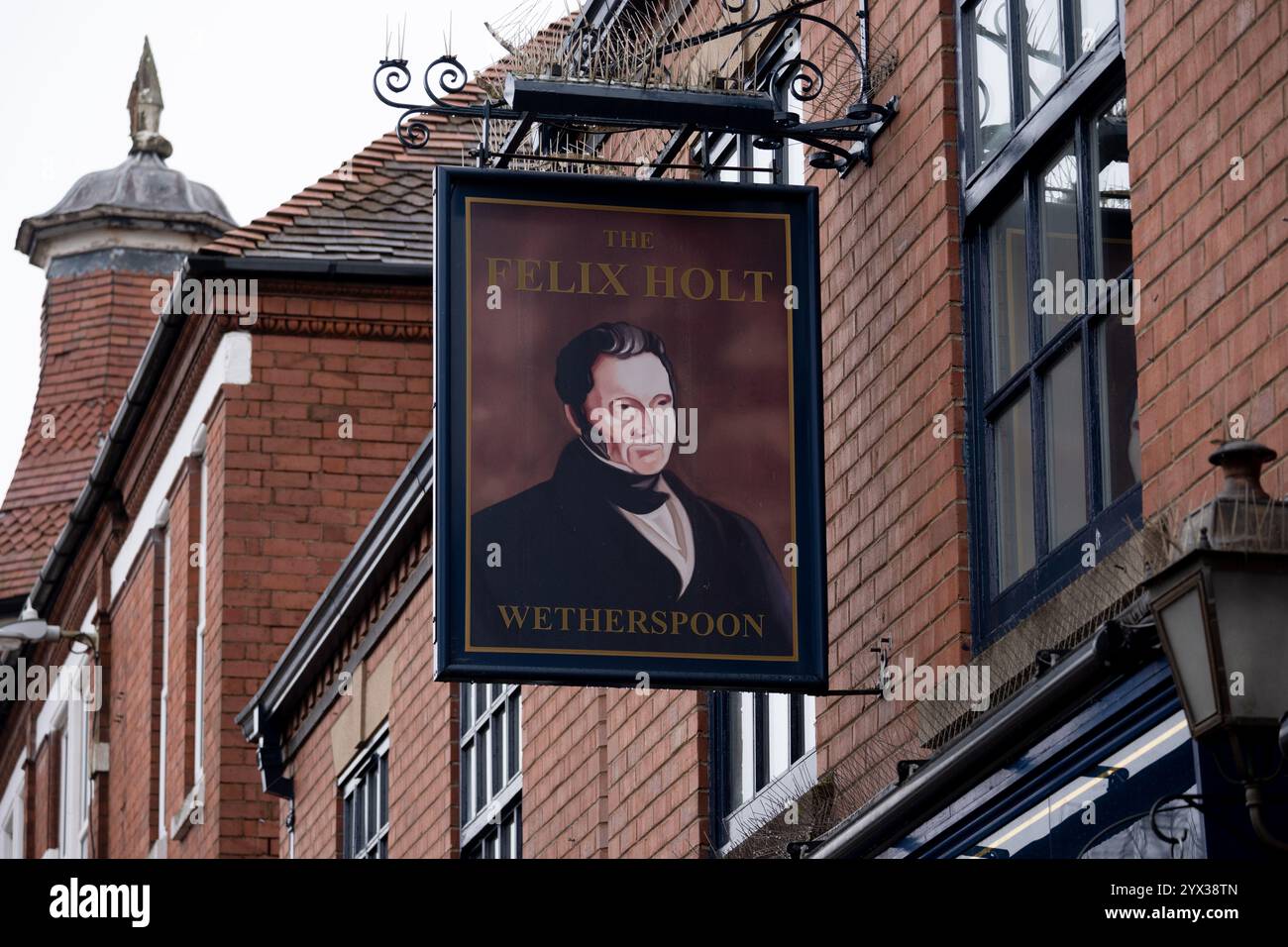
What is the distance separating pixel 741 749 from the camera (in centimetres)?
1135

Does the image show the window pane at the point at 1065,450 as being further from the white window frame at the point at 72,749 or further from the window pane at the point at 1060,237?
the white window frame at the point at 72,749

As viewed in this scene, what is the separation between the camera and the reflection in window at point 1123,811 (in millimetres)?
6855

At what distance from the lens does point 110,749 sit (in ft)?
88.3

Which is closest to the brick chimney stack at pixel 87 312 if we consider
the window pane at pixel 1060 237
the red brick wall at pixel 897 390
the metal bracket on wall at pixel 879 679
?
the red brick wall at pixel 897 390

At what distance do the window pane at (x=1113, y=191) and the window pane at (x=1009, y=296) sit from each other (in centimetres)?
62

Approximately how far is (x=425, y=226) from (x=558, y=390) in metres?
11.9

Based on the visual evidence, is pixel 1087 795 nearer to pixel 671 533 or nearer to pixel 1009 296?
pixel 1009 296

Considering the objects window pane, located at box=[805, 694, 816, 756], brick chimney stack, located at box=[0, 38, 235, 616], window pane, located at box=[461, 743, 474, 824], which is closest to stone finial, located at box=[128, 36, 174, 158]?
brick chimney stack, located at box=[0, 38, 235, 616]

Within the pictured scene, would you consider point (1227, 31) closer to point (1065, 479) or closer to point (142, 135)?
point (1065, 479)

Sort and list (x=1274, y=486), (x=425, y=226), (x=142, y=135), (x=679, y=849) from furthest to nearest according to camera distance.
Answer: (x=142, y=135)
(x=425, y=226)
(x=679, y=849)
(x=1274, y=486)

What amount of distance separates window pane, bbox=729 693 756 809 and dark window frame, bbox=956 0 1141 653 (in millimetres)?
2387
